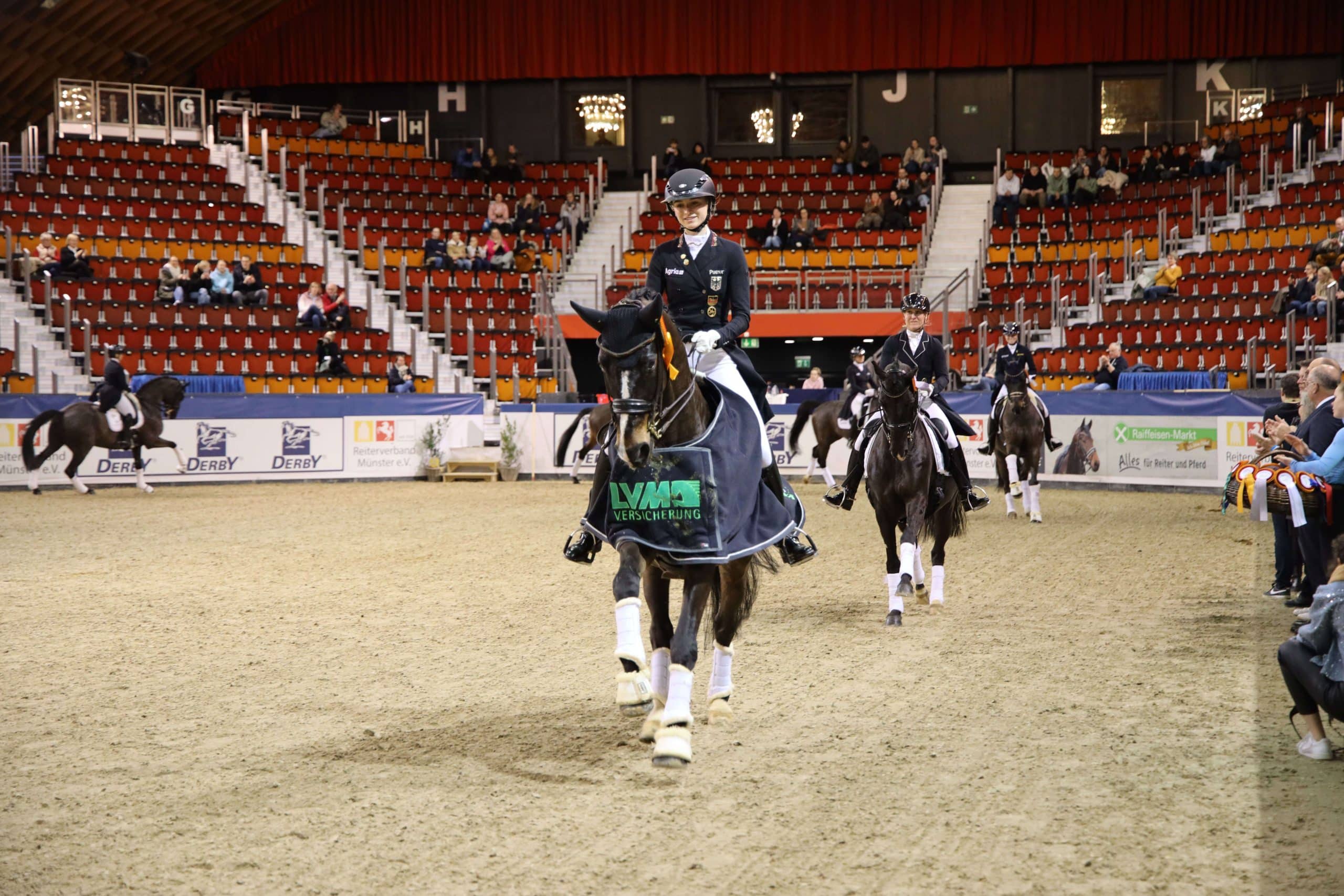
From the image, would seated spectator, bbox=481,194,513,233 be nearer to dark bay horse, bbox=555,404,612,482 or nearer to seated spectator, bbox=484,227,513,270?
seated spectator, bbox=484,227,513,270

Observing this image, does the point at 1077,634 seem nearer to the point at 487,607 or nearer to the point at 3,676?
the point at 487,607

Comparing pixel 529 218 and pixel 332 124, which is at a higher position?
pixel 332 124

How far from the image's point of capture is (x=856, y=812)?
4691mm

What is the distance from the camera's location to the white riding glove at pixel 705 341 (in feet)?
18.7

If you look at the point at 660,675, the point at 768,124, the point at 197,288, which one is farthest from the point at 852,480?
the point at 768,124

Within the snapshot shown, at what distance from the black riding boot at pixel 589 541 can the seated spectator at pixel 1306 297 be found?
1801cm

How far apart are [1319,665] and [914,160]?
98.7ft

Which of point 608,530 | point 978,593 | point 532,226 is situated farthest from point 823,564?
point 532,226

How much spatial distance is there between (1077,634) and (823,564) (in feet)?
13.5

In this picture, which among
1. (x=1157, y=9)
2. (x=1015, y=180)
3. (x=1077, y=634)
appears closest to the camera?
(x=1077, y=634)

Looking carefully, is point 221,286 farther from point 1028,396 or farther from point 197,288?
point 1028,396

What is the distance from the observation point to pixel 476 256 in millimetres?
30328

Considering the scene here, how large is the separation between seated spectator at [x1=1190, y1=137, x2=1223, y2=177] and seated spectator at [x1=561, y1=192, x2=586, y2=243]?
15421mm

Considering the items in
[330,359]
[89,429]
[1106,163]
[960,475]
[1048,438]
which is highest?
[1106,163]
